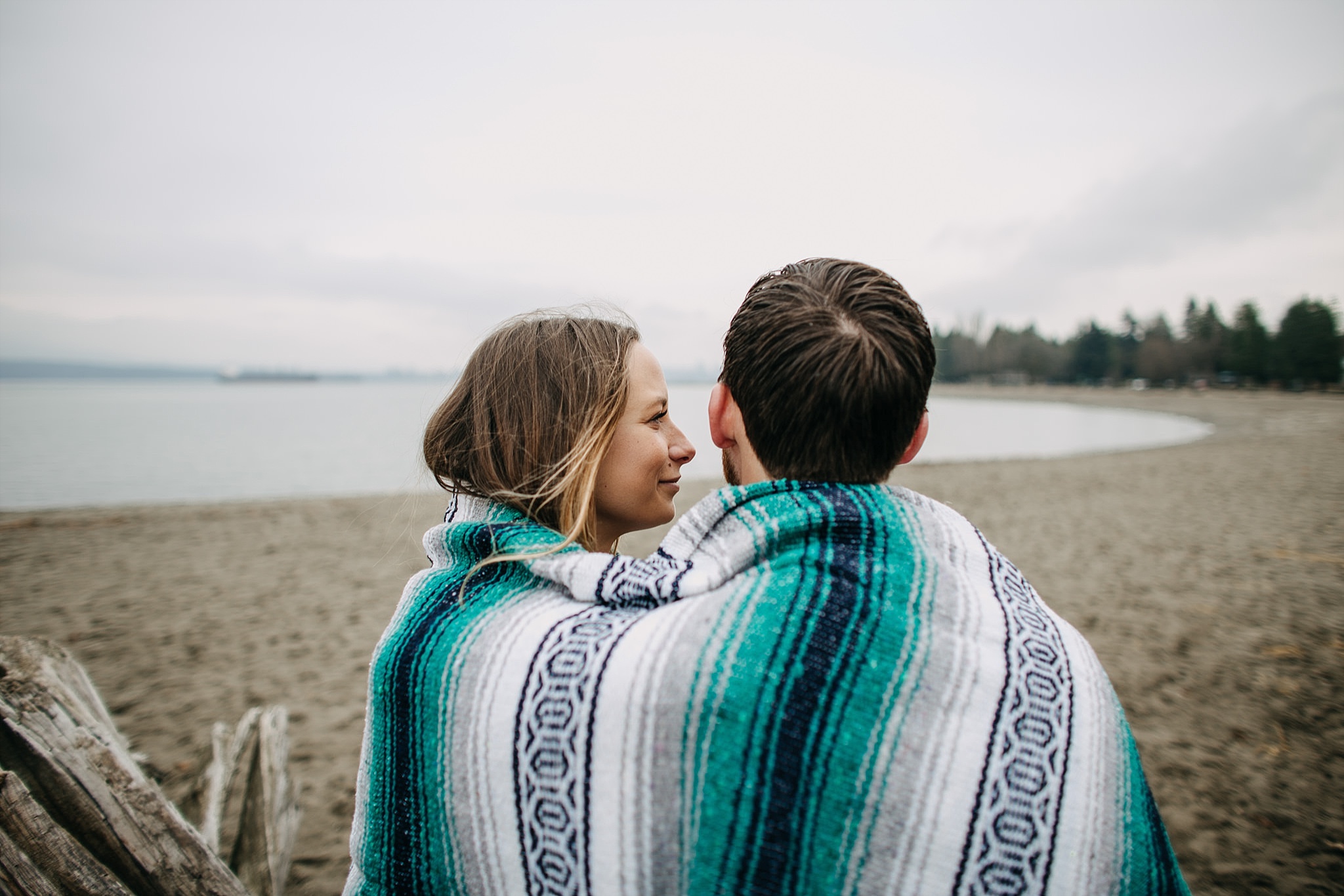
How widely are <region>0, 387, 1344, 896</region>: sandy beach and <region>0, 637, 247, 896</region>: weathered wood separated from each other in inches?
38.1

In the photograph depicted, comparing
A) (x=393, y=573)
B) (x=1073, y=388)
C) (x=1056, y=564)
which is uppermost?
(x=1073, y=388)

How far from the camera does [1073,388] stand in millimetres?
79938

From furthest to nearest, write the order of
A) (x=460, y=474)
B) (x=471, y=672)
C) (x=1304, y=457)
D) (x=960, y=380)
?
(x=960, y=380) < (x=1304, y=457) < (x=460, y=474) < (x=471, y=672)

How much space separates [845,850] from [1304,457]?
75.7ft

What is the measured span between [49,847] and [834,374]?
1.91 m

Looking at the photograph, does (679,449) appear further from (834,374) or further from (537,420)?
(834,374)

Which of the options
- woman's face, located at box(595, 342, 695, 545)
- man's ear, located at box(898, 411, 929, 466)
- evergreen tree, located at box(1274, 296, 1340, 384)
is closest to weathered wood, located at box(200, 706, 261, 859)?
woman's face, located at box(595, 342, 695, 545)

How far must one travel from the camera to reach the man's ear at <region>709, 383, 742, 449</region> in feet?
4.52

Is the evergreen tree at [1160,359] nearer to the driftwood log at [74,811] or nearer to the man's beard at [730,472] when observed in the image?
the man's beard at [730,472]

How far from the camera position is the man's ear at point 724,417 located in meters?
1.38

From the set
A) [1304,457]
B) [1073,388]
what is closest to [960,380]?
[1073,388]

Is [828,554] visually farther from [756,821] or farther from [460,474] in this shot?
[460,474]

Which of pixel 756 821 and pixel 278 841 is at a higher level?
pixel 756 821

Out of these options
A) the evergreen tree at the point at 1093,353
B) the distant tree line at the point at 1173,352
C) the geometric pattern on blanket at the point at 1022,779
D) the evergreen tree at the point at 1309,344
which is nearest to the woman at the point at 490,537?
the geometric pattern on blanket at the point at 1022,779
